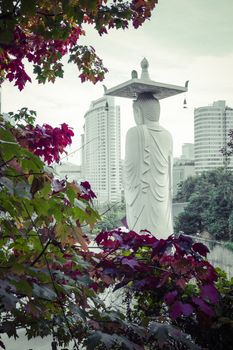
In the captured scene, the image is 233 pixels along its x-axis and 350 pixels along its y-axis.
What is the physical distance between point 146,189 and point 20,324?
242 inches

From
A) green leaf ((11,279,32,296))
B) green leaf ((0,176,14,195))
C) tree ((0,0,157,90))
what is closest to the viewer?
green leaf ((0,176,14,195))

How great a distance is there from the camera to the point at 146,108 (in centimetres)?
724

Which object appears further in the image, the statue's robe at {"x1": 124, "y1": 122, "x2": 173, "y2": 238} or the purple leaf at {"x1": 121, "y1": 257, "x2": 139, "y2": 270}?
the statue's robe at {"x1": 124, "y1": 122, "x2": 173, "y2": 238}

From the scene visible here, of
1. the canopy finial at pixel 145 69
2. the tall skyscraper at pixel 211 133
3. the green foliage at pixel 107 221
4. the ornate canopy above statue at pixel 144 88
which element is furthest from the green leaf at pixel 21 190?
the tall skyscraper at pixel 211 133

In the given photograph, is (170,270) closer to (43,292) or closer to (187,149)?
(43,292)

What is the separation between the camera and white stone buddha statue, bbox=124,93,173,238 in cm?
716

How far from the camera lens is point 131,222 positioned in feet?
24.0

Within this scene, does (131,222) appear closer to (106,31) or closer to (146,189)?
(146,189)

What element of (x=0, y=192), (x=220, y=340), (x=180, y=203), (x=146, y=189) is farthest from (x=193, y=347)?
(x=180, y=203)

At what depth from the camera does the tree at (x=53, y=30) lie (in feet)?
3.17

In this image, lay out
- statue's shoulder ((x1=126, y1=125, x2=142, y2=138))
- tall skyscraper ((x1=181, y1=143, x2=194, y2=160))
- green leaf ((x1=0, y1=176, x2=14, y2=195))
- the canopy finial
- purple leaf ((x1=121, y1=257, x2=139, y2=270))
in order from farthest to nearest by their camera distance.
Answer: tall skyscraper ((x1=181, y1=143, x2=194, y2=160)) < statue's shoulder ((x1=126, y1=125, x2=142, y2=138)) < the canopy finial < purple leaf ((x1=121, y1=257, x2=139, y2=270)) < green leaf ((x1=0, y1=176, x2=14, y2=195))

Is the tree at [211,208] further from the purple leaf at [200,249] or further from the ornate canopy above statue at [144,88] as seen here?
the purple leaf at [200,249]

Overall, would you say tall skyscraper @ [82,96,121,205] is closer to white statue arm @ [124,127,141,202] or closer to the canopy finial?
white statue arm @ [124,127,141,202]

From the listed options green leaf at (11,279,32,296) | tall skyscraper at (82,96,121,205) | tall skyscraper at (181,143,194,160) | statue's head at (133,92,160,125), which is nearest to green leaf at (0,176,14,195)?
green leaf at (11,279,32,296)
